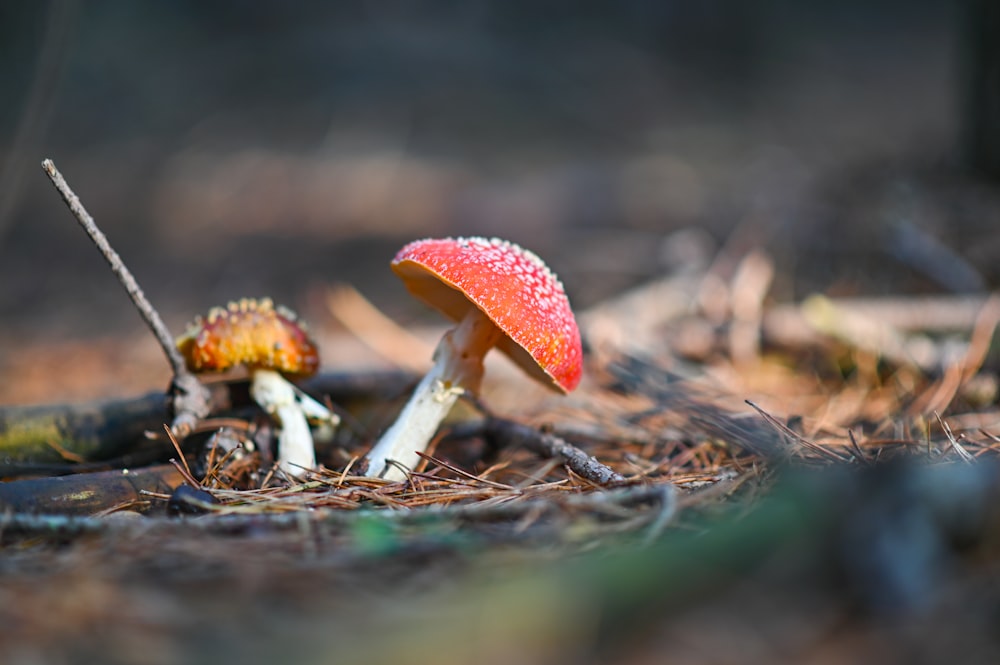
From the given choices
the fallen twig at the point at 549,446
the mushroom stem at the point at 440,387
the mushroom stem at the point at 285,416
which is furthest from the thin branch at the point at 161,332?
the fallen twig at the point at 549,446

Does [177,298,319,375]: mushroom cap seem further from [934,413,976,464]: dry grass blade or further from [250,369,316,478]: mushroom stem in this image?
[934,413,976,464]: dry grass blade

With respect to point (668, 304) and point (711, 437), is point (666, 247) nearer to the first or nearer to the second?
point (668, 304)

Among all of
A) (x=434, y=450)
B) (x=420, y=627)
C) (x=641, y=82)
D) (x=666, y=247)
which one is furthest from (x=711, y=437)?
(x=641, y=82)

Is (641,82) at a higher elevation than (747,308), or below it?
higher

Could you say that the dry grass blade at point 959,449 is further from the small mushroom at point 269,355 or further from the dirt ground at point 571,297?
the small mushroom at point 269,355

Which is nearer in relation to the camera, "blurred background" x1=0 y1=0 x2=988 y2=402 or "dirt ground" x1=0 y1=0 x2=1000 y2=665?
"dirt ground" x1=0 y1=0 x2=1000 y2=665

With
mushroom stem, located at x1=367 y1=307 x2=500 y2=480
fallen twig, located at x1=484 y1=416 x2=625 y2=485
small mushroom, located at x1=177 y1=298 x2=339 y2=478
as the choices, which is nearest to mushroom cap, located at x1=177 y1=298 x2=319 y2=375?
small mushroom, located at x1=177 y1=298 x2=339 y2=478
